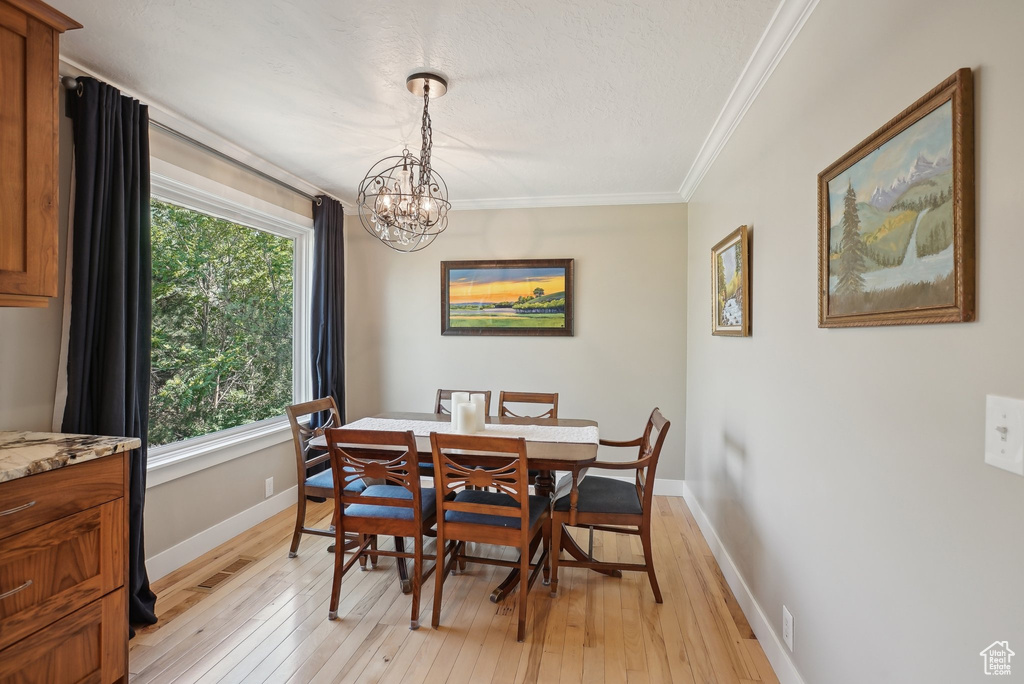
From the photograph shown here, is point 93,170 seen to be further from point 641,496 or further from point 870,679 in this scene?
point 870,679

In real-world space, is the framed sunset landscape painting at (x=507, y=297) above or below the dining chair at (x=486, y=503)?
above

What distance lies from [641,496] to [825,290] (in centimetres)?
140

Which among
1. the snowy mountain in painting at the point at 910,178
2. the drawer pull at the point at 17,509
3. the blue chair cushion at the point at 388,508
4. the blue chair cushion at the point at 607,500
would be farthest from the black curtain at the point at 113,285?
the snowy mountain in painting at the point at 910,178

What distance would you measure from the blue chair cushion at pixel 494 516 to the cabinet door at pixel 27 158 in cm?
180

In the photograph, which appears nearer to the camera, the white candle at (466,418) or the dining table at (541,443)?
the dining table at (541,443)

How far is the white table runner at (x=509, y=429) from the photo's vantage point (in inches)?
103

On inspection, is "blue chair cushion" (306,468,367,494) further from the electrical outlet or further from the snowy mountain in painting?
the snowy mountain in painting

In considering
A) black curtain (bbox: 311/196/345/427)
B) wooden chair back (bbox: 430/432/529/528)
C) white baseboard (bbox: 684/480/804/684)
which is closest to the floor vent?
black curtain (bbox: 311/196/345/427)

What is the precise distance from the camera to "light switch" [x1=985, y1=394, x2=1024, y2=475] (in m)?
0.85

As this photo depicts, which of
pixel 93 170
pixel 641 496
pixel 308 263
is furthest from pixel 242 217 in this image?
pixel 641 496

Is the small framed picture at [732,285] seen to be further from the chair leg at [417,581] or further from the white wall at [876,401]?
the chair leg at [417,581]

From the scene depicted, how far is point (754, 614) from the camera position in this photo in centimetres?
217
